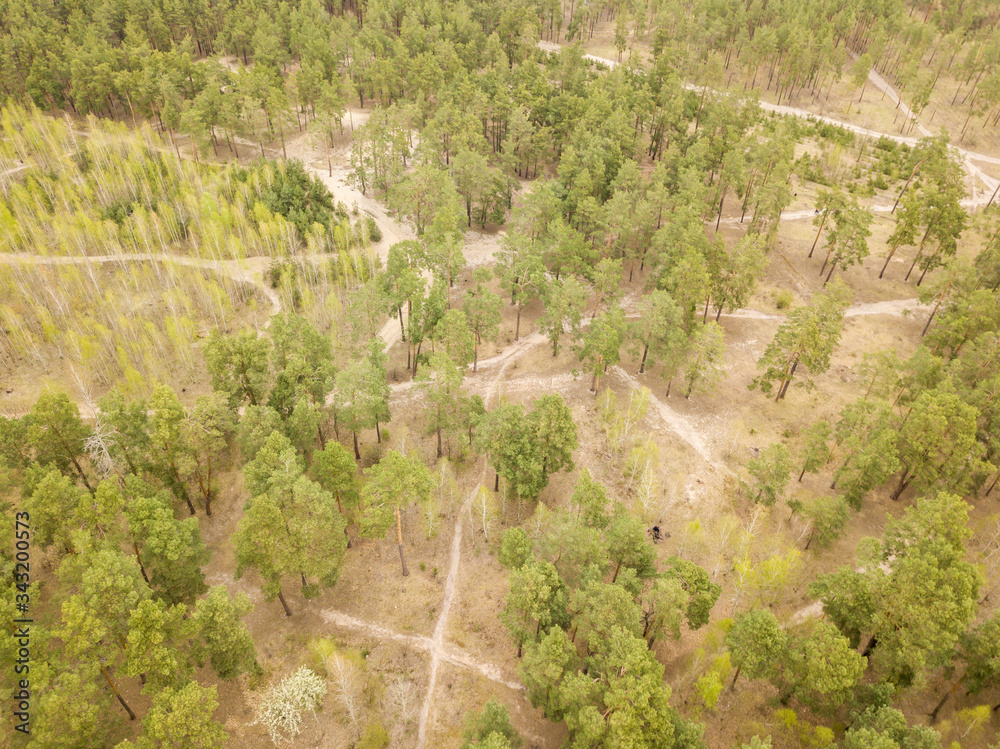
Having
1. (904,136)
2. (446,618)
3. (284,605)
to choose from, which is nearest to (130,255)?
(284,605)

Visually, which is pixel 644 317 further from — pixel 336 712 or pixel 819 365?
pixel 336 712

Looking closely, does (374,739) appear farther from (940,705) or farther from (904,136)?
(904,136)

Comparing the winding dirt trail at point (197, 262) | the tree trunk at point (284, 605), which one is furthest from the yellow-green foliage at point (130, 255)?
the tree trunk at point (284, 605)

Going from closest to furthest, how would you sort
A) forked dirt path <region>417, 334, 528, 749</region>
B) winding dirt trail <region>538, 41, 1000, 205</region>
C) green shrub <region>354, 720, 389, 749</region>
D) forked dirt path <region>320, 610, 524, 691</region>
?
green shrub <region>354, 720, 389, 749</region> → forked dirt path <region>417, 334, 528, 749</region> → forked dirt path <region>320, 610, 524, 691</region> → winding dirt trail <region>538, 41, 1000, 205</region>

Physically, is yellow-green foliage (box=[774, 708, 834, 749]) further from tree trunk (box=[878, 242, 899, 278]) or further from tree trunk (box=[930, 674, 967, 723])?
tree trunk (box=[878, 242, 899, 278])

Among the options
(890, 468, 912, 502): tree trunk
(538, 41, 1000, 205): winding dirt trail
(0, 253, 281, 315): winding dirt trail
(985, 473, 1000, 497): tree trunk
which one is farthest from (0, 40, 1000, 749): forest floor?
(538, 41, 1000, 205): winding dirt trail

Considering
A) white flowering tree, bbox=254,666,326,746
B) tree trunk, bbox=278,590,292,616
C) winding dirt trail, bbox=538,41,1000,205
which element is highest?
winding dirt trail, bbox=538,41,1000,205

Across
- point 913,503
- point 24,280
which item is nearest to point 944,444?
point 913,503

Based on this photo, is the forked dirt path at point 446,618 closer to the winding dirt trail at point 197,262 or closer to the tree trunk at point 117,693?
the tree trunk at point 117,693
